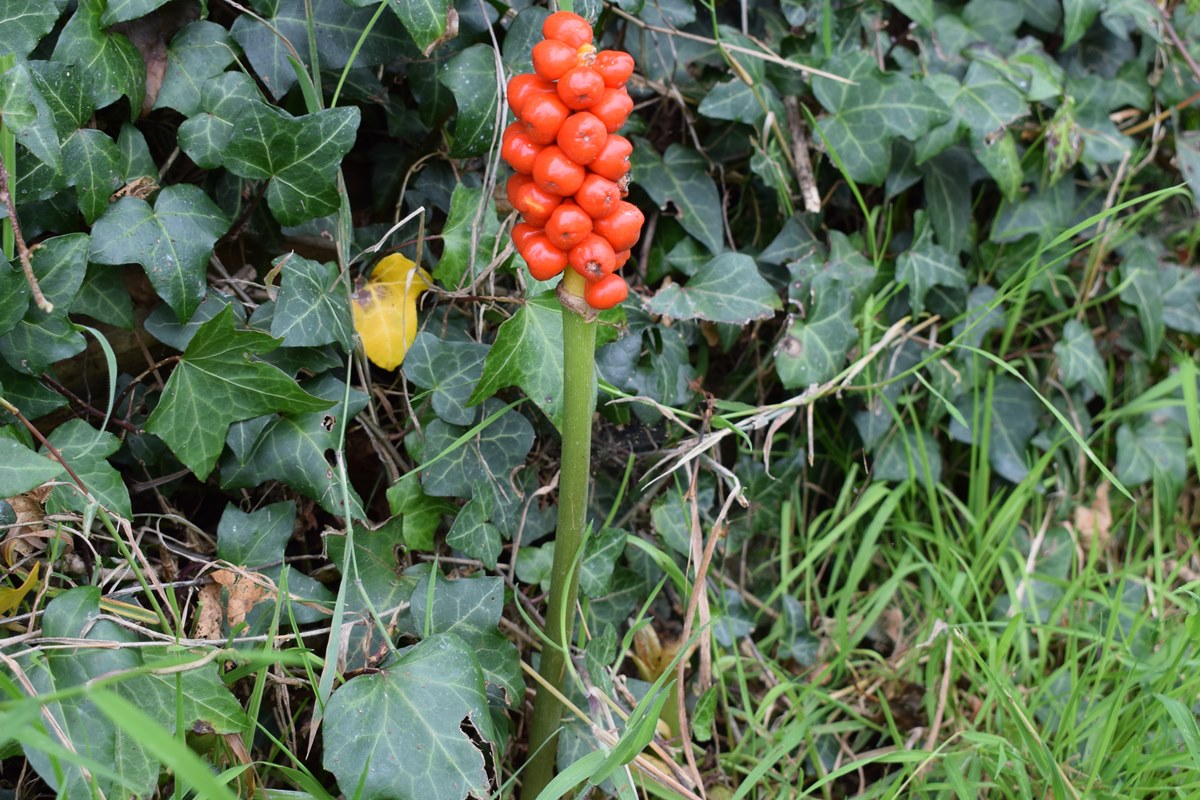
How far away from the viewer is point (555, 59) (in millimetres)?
1055

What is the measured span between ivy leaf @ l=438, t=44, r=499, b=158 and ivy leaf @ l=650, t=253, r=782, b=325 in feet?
1.48

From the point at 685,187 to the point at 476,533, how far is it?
0.85 metres

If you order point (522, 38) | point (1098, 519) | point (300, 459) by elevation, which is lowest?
point (1098, 519)

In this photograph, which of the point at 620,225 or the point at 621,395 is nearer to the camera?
the point at 620,225

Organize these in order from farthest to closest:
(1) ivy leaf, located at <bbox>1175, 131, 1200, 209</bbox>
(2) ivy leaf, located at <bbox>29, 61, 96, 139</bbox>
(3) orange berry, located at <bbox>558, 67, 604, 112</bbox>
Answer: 1. (1) ivy leaf, located at <bbox>1175, 131, 1200, 209</bbox>
2. (2) ivy leaf, located at <bbox>29, 61, 96, 139</bbox>
3. (3) orange berry, located at <bbox>558, 67, 604, 112</bbox>

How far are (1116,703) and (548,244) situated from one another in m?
1.16

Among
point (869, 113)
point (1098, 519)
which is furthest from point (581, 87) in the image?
point (1098, 519)

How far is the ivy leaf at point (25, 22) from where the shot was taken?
143 cm

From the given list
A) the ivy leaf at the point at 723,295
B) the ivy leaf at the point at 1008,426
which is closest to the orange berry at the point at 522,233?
the ivy leaf at the point at 723,295

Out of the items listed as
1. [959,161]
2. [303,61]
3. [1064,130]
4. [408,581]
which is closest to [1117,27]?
[1064,130]

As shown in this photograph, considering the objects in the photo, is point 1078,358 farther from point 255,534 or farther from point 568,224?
point 255,534

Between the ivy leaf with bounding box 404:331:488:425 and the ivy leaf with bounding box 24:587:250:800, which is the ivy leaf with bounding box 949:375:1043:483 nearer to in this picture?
the ivy leaf with bounding box 404:331:488:425

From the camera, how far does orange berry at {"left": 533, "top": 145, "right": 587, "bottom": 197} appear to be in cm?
107

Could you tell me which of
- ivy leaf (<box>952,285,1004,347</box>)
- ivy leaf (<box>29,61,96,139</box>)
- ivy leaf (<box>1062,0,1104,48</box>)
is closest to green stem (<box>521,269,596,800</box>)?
ivy leaf (<box>29,61,96,139</box>)
